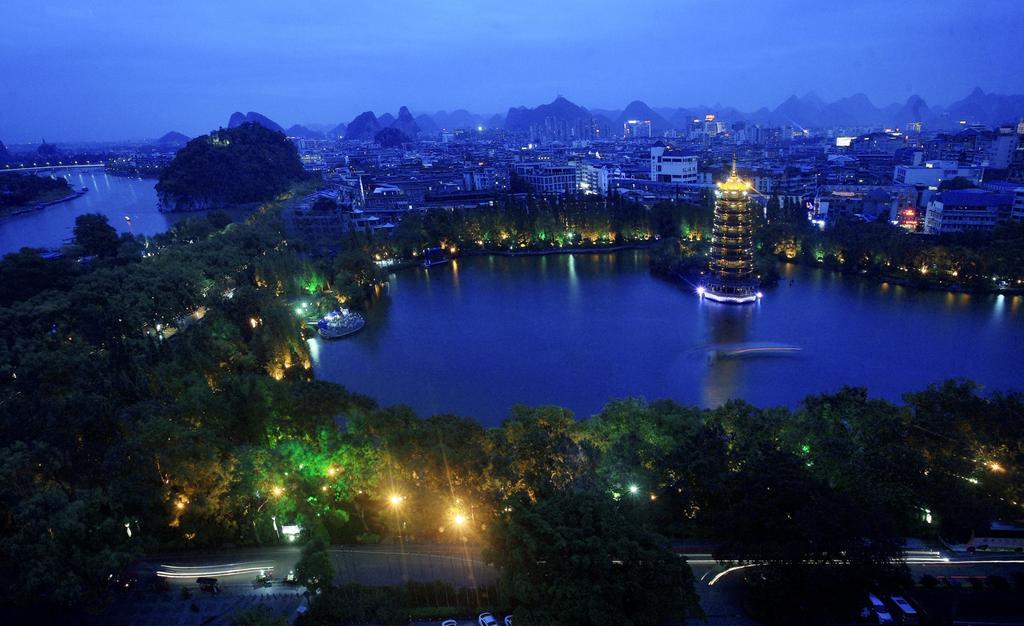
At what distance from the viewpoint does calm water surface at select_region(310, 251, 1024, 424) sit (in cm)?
1114

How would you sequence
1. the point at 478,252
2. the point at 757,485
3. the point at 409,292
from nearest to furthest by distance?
the point at 757,485
the point at 409,292
the point at 478,252

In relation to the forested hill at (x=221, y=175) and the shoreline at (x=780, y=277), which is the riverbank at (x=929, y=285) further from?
the forested hill at (x=221, y=175)

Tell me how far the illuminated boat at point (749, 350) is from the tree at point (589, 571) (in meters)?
8.21

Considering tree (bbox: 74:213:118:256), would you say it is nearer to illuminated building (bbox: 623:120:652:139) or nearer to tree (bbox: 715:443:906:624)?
tree (bbox: 715:443:906:624)

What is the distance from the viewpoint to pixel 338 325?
606 inches

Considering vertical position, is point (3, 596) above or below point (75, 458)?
below

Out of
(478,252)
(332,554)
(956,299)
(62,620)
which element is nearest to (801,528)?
(332,554)

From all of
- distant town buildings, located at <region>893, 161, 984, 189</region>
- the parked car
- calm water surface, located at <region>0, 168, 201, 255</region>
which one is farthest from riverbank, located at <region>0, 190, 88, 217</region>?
distant town buildings, located at <region>893, 161, 984, 189</region>

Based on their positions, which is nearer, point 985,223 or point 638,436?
point 638,436

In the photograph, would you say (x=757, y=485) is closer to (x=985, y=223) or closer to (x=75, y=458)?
(x=75, y=458)

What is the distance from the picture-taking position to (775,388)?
36.1 feet

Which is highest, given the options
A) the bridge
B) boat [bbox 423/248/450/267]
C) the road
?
the bridge

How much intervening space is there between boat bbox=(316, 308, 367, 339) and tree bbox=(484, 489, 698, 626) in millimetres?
11088

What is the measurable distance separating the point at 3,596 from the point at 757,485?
761 centimetres
